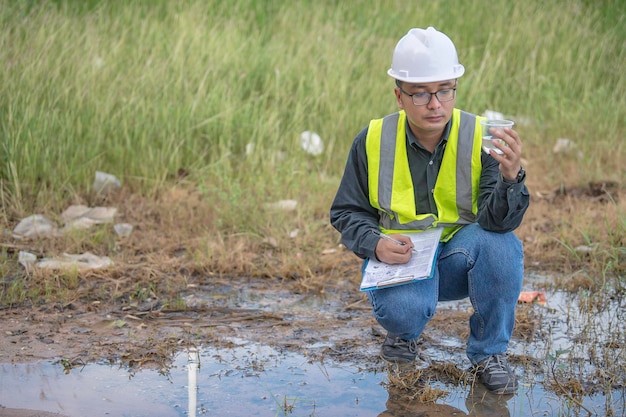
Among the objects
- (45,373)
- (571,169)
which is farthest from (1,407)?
(571,169)

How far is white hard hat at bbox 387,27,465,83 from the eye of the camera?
3.23m

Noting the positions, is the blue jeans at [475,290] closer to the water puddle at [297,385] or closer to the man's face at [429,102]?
the water puddle at [297,385]

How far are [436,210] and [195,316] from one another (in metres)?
1.46

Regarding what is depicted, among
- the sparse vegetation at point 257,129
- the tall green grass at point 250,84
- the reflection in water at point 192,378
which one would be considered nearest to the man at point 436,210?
the sparse vegetation at point 257,129

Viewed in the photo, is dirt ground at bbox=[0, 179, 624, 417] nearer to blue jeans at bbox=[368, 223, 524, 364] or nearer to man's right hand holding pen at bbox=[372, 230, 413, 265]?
blue jeans at bbox=[368, 223, 524, 364]

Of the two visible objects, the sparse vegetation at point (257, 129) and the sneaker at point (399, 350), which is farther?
the sparse vegetation at point (257, 129)

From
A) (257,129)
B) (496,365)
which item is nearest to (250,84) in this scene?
(257,129)

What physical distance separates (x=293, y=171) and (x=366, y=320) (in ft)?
6.12

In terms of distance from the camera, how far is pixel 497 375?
11.3ft

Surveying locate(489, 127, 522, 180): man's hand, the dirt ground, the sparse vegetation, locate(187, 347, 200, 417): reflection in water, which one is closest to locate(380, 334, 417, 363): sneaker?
the dirt ground

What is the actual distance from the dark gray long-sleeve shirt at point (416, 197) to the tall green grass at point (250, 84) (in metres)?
1.99

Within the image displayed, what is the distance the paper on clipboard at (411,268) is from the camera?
3.30m

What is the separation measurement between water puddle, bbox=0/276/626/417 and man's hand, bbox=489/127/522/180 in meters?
0.90

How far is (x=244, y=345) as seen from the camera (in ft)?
13.0
